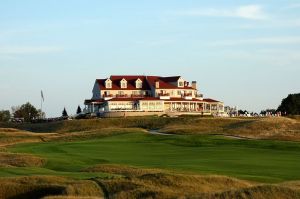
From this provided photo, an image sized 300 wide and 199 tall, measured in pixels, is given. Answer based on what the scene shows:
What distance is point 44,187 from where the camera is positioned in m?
25.8

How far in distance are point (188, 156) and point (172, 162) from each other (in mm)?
4601

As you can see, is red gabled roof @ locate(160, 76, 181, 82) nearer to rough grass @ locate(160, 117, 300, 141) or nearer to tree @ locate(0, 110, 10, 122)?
tree @ locate(0, 110, 10, 122)

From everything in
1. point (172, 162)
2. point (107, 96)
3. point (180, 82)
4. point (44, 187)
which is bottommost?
point (44, 187)

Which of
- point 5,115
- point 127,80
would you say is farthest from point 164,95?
point 5,115

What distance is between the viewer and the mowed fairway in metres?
34.7

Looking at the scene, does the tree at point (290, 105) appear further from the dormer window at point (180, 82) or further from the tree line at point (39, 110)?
the dormer window at point (180, 82)

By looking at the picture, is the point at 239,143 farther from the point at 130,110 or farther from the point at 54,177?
the point at 130,110

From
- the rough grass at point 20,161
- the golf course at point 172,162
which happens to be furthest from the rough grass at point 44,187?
the rough grass at point 20,161

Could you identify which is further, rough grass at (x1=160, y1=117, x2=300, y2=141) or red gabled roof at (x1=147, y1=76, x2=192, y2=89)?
red gabled roof at (x1=147, y1=76, x2=192, y2=89)

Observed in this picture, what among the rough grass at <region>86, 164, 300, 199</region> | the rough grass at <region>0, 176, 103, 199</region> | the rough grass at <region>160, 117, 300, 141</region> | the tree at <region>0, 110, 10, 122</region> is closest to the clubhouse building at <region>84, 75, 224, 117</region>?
the tree at <region>0, 110, 10, 122</region>

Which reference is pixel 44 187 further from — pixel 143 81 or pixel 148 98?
pixel 143 81

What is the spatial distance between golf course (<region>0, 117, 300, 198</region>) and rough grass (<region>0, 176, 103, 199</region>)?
57 mm

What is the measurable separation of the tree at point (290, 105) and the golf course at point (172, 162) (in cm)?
5347

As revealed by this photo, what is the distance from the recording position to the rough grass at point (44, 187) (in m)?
24.0
